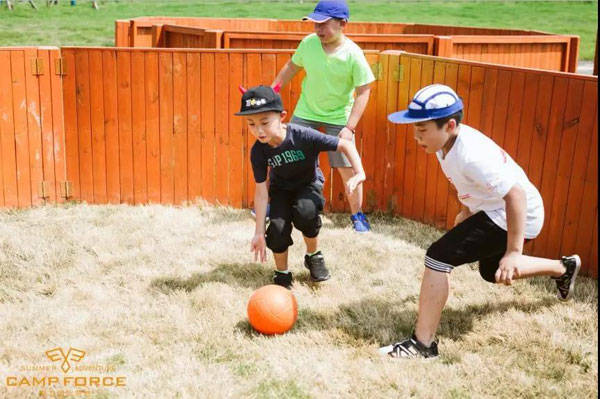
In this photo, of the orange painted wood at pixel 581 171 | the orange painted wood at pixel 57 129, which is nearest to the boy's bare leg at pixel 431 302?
the orange painted wood at pixel 581 171

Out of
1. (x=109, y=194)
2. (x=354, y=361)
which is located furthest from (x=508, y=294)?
(x=109, y=194)

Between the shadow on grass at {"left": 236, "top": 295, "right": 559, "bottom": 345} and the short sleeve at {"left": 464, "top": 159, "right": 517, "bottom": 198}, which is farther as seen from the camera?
the shadow on grass at {"left": 236, "top": 295, "right": 559, "bottom": 345}

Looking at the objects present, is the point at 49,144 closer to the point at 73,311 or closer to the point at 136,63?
the point at 136,63

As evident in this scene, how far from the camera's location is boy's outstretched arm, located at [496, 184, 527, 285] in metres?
4.01

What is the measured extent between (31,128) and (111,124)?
0.78m

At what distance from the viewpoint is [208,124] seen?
730 centimetres

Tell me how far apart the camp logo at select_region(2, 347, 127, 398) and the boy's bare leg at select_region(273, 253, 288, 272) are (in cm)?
156

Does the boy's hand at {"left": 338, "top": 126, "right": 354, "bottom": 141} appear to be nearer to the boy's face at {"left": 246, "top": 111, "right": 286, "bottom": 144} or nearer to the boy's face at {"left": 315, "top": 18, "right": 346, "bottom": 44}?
the boy's face at {"left": 315, "top": 18, "right": 346, "bottom": 44}

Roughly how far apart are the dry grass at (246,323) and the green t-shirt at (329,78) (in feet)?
3.67

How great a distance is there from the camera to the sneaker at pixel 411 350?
13.9 ft

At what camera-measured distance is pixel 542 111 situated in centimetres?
586

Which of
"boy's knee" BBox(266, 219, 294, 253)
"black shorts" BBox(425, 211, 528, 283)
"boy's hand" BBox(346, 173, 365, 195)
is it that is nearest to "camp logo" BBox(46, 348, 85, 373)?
"boy's knee" BBox(266, 219, 294, 253)

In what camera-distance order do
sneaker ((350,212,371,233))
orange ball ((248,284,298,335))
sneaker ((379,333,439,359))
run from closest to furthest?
sneaker ((379,333,439,359))
orange ball ((248,284,298,335))
sneaker ((350,212,371,233))

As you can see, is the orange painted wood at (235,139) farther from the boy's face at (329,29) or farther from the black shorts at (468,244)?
the black shorts at (468,244)
